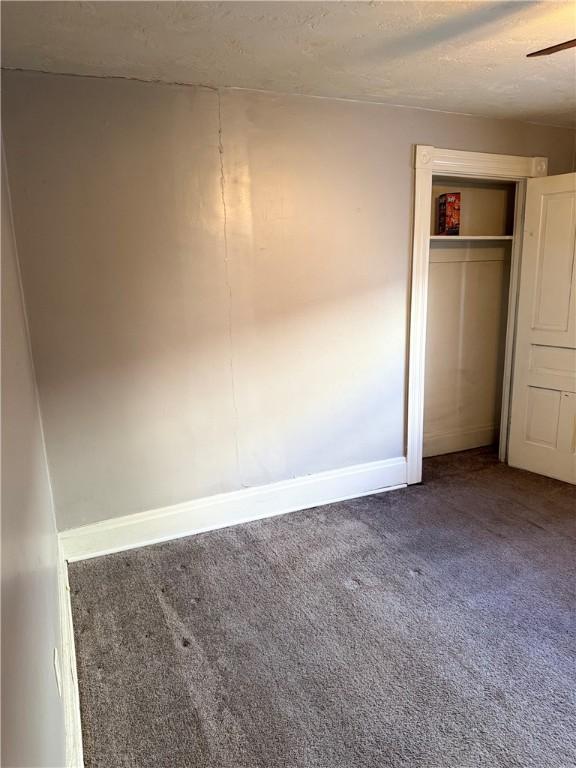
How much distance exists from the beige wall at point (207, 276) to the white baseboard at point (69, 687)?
0.60 m

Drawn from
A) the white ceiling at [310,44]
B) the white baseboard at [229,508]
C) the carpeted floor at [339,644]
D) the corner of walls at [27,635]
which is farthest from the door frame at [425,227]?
the corner of walls at [27,635]

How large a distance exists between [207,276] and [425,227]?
1.43 m

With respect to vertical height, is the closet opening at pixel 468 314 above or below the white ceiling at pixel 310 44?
below

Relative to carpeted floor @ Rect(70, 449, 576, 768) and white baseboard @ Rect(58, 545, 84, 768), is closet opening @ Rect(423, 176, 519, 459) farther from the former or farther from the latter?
white baseboard @ Rect(58, 545, 84, 768)

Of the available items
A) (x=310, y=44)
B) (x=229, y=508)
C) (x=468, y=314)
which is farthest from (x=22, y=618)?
(x=468, y=314)

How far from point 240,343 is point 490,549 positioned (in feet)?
5.71

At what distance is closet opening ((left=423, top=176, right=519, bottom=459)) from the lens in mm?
3678

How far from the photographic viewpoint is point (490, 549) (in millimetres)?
2668

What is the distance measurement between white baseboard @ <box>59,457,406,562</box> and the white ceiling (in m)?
2.18

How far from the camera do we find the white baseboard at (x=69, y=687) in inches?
59.1

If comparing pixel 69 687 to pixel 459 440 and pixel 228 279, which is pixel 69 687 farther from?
pixel 459 440

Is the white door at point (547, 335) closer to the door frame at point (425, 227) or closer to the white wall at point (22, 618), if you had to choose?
the door frame at point (425, 227)

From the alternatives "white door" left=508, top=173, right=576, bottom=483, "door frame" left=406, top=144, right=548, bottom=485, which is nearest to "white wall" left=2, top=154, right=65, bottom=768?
"door frame" left=406, top=144, right=548, bottom=485

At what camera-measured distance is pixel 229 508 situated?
2973mm
